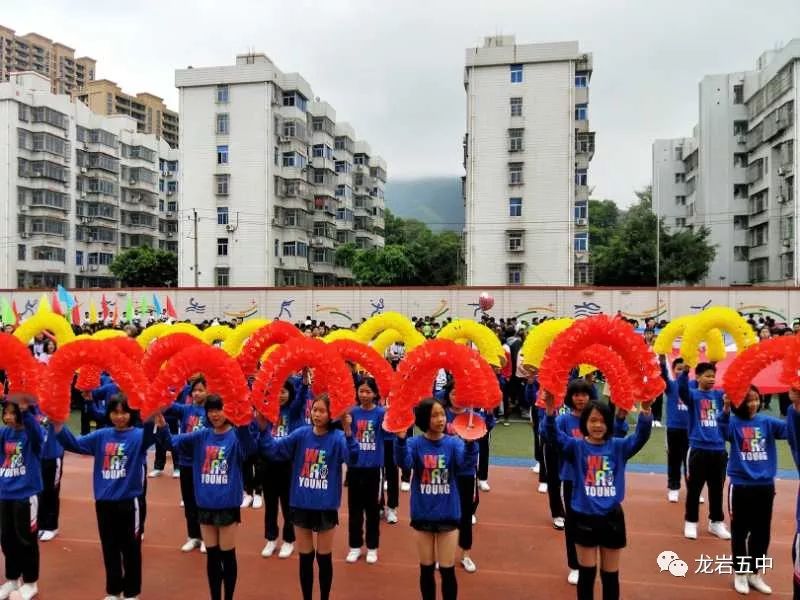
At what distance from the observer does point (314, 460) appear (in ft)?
14.6

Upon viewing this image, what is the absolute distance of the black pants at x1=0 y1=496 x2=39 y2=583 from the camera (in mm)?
4660

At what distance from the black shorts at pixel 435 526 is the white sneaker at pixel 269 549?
2.12m

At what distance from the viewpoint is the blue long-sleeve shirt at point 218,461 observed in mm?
4379

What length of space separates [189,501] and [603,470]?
12.0 feet

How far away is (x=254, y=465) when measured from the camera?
6.98 m

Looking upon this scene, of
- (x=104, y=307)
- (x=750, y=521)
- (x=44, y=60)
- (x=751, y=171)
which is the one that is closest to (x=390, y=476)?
(x=750, y=521)

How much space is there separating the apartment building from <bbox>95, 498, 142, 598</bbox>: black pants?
84.9 m

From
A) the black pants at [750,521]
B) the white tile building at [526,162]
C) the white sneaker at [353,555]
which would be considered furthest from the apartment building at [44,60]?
the black pants at [750,521]

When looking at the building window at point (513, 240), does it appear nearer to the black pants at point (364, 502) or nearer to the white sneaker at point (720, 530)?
the white sneaker at point (720, 530)

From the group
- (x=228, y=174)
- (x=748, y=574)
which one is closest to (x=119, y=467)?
(x=748, y=574)

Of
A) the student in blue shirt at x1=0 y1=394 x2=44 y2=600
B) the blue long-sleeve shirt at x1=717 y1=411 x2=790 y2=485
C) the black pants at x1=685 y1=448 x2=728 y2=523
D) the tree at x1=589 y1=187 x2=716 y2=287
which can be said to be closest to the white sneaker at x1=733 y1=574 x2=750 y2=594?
the blue long-sleeve shirt at x1=717 y1=411 x2=790 y2=485

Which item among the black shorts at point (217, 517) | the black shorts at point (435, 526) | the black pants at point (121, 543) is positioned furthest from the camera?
the black pants at point (121, 543)

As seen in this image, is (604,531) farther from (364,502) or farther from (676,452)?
(676,452)

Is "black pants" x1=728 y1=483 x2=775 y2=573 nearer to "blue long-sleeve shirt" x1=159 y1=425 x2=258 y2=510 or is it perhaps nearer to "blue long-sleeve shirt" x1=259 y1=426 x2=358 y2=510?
"blue long-sleeve shirt" x1=259 y1=426 x2=358 y2=510
